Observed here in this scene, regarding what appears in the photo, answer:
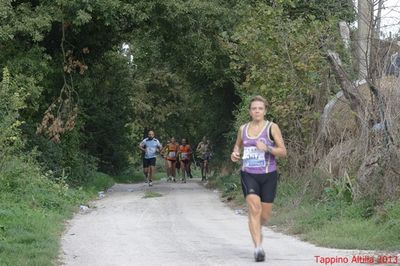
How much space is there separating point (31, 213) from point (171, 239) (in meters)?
3.14

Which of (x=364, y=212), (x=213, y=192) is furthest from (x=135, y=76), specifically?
(x=364, y=212)

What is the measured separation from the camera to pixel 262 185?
844cm

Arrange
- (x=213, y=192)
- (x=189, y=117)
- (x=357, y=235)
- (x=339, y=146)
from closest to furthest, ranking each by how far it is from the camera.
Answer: (x=357, y=235) < (x=339, y=146) < (x=213, y=192) < (x=189, y=117)

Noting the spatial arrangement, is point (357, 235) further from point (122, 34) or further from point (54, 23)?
point (122, 34)

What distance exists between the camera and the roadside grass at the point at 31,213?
8.83 meters

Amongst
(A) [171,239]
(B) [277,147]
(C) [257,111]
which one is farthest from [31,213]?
(B) [277,147]

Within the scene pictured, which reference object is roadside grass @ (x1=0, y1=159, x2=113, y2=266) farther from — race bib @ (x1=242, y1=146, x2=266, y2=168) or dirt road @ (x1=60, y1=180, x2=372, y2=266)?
race bib @ (x1=242, y1=146, x2=266, y2=168)

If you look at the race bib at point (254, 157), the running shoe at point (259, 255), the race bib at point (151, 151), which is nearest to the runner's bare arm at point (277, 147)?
the race bib at point (254, 157)

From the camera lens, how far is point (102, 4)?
57.5 feet

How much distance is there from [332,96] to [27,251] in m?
8.34

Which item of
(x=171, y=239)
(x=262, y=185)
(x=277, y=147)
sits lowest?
(x=171, y=239)

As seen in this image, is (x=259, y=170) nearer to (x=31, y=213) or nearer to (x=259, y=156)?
(x=259, y=156)

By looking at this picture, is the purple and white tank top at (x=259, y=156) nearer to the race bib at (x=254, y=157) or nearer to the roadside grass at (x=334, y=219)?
the race bib at (x=254, y=157)

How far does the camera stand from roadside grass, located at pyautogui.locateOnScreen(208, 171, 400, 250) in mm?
9422
